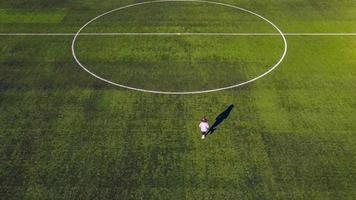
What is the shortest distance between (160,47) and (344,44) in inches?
544

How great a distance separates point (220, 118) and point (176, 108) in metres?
2.70

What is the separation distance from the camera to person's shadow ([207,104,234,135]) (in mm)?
21737

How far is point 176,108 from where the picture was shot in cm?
2341

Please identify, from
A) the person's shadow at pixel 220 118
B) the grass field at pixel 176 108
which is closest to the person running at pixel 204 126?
the grass field at pixel 176 108

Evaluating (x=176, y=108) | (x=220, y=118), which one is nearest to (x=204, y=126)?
(x=220, y=118)

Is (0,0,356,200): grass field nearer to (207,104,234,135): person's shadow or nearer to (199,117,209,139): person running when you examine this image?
Answer: (207,104,234,135): person's shadow

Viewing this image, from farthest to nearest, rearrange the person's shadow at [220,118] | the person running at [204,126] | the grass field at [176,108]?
the person's shadow at [220,118] < the person running at [204,126] < the grass field at [176,108]

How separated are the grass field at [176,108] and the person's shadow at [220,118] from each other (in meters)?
0.28

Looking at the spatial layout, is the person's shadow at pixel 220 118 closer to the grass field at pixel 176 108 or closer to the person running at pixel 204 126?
the grass field at pixel 176 108

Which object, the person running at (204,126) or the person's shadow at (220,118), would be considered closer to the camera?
the person running at (204,126)

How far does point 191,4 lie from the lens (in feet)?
120

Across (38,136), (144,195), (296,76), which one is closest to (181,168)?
(144,195)

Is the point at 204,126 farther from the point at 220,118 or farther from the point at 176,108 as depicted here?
the point at 176,108

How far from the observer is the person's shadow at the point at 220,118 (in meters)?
21.7
